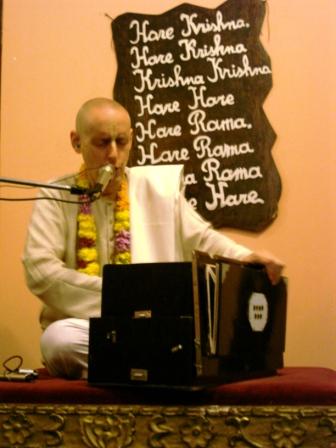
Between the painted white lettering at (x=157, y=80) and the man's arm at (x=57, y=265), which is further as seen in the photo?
the painted white lettering at (x=157, y=80)

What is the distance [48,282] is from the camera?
6.85 feet

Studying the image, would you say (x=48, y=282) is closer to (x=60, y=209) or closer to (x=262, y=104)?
(x=60, y=209)

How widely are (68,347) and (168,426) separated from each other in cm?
44

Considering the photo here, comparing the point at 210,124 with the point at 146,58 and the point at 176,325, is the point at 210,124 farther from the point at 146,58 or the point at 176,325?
the point at 176,325

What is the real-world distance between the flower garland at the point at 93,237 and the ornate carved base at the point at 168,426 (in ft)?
2.13

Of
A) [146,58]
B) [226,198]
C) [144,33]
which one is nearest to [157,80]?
[146,58]

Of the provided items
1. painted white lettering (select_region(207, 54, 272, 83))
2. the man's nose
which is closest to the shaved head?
the man's nose

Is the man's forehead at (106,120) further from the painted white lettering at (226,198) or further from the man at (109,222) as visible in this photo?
the painted white lettering at (226,198)

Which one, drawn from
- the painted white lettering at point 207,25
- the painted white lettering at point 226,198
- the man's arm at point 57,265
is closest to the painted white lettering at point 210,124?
the painted white lettering at point 226,198

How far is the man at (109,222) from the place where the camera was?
2191 mm

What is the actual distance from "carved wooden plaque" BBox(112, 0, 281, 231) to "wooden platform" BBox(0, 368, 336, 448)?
3.96ft

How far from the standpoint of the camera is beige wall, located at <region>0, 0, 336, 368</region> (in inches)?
106

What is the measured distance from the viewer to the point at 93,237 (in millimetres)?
2299

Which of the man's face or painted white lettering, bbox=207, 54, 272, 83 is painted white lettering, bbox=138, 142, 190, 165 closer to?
painted white lettering, bbox=207, 54, 272, 83
